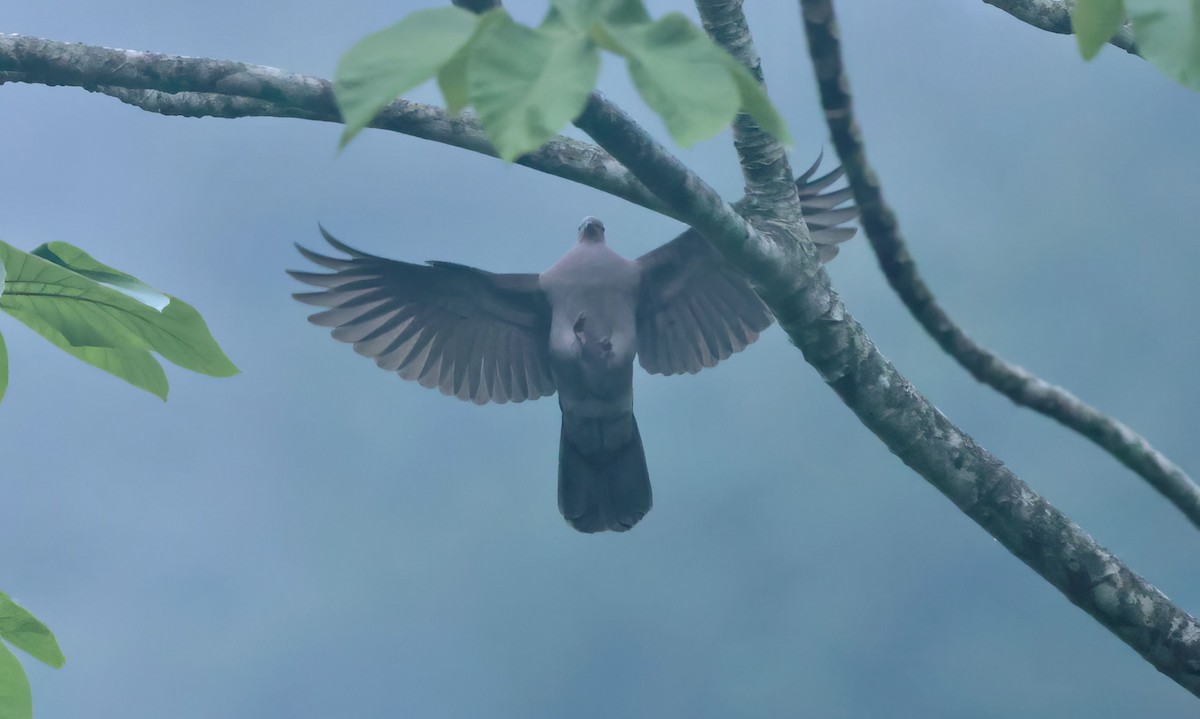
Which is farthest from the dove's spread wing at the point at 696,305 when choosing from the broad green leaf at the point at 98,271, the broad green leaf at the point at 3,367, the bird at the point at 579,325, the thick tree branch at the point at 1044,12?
the broad green leaf at the point at 3,367

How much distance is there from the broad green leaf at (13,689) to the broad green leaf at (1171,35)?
A: 98cm

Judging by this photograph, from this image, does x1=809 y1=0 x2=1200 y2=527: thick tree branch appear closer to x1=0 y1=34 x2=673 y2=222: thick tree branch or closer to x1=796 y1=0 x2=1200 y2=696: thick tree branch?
x1=796 y1=0 x2=1200 y2=696: thick tree branch

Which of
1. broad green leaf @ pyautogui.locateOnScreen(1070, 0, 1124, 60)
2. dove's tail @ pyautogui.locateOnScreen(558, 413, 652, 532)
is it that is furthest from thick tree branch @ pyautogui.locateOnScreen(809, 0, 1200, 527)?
dove's tail @ pyautogui.locateOnScreen(558, 413, 652, 532)

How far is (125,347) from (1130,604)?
138cm

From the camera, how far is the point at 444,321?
2.60 meters

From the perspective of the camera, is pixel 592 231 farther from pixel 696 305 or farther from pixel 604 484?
pixel 604 484

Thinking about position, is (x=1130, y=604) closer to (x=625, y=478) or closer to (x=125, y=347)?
(x=625, y=478)

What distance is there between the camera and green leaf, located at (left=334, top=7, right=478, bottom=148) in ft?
1.43

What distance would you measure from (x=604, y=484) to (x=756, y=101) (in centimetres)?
206

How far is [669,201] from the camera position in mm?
1423

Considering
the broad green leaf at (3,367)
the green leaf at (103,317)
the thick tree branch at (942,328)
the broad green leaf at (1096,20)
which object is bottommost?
the broad green leaf at (3,367)

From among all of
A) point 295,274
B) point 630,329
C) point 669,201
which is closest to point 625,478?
point 630,329

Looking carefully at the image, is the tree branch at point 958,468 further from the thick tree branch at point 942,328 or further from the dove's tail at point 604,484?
the dove's tail at point 604,484

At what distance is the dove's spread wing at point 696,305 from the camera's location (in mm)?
2340
